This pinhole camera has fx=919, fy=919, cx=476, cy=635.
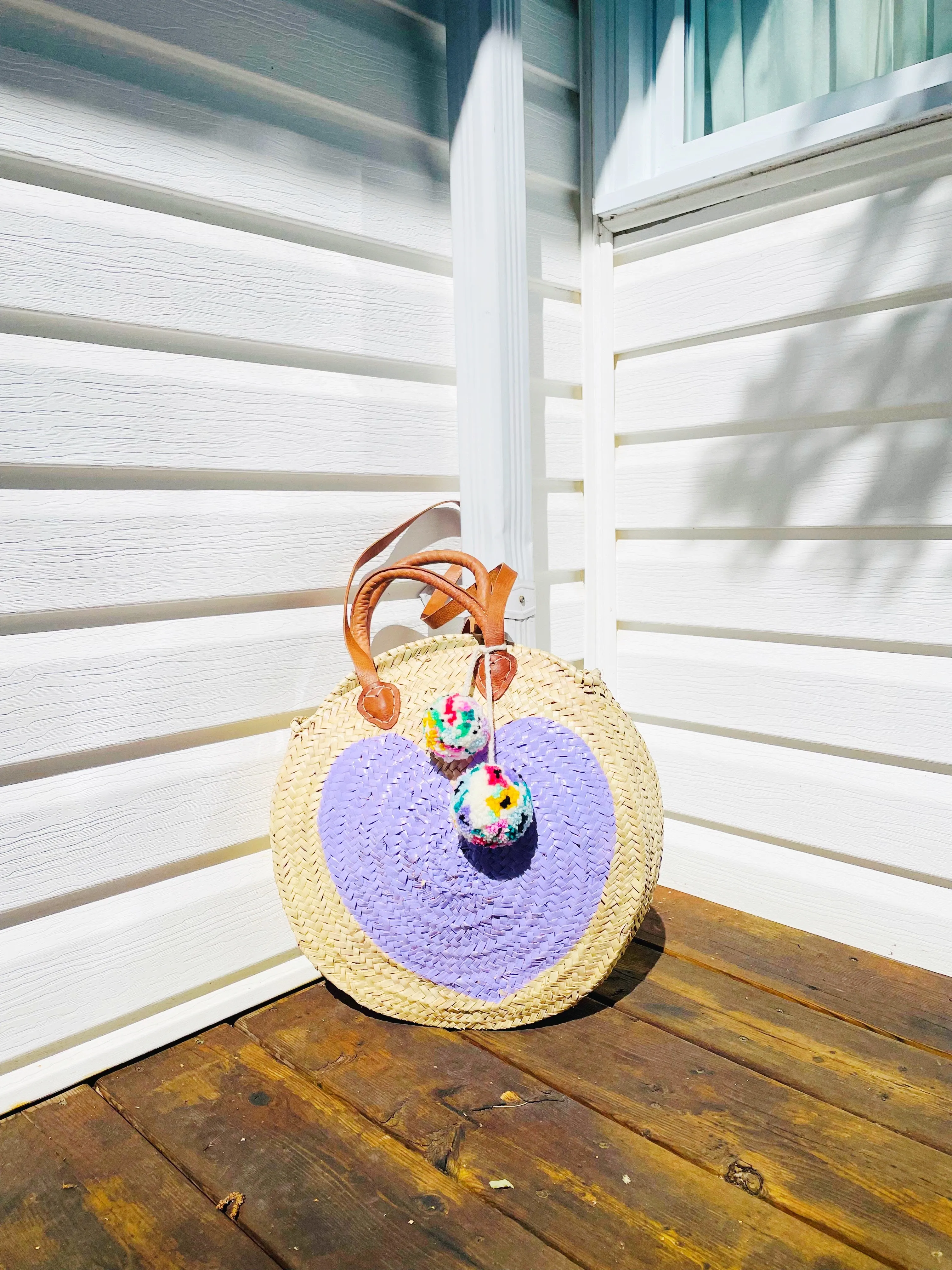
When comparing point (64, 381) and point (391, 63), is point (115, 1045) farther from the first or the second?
point (391, 63)

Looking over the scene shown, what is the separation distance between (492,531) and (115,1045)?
3.65ft

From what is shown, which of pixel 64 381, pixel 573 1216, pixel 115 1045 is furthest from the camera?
pixel 115 1045

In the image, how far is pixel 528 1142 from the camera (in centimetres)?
126

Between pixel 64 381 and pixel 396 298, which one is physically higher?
pixel 396 298

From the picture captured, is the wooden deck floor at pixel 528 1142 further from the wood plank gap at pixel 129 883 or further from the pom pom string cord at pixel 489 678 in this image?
the pom pom string cord at pixel 489 678

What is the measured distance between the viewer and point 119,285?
142 centimetres

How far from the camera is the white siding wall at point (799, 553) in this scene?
1.67 meters

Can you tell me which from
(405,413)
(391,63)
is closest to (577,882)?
(405,413)

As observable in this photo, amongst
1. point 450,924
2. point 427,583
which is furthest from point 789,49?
point 450,924

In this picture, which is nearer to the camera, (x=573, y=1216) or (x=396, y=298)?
(x=573, y=1216)

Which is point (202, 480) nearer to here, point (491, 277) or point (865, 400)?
point (491, 277)

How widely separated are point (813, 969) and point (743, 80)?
5.79 ft

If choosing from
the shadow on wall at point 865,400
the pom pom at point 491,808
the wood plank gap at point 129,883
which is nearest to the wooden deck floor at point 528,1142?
the wood plank gap at point 129,883

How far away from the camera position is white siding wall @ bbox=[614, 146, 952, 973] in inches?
65.6
